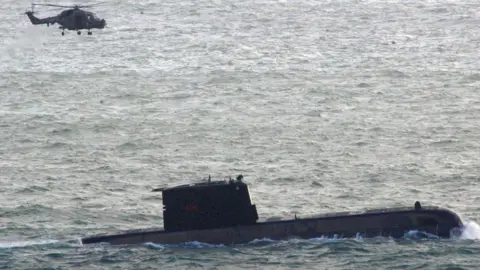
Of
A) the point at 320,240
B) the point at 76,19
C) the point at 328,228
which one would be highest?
the point at 76,19

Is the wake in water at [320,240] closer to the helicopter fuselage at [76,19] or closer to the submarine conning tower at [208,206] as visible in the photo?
the submarine conning tower at [208,206]

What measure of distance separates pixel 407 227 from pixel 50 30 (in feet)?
258

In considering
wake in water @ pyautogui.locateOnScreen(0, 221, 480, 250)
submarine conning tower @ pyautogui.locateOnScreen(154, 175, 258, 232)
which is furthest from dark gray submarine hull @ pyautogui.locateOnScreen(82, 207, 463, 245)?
submarine conning tower @ pyautogui.locateOnScreen(154, 175, 258, 232)

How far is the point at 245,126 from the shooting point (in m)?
82.8

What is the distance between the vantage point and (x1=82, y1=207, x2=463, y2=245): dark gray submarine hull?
180 ft

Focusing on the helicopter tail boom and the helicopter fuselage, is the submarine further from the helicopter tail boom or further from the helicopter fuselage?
the helicopter tail boom

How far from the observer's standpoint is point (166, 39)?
117438 millimetres

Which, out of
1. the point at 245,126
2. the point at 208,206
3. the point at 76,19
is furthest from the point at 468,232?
the point at 76,19

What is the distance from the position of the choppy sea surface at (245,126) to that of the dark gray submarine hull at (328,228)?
0.62m

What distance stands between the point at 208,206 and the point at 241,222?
5.19 ft

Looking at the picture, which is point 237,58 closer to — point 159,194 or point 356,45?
point 356,45

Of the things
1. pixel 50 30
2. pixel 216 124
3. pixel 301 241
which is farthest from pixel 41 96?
pixel 301 241

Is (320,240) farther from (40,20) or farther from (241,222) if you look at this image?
(40,20)

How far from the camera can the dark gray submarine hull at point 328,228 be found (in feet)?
180
